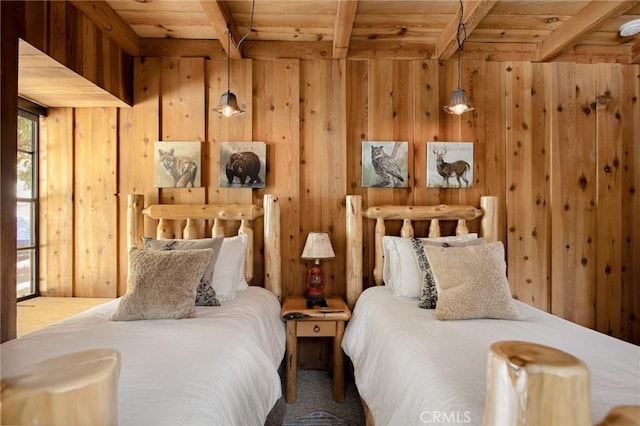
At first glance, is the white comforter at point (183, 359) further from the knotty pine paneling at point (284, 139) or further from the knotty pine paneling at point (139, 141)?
the knotty pine paneling at point (139, 141)

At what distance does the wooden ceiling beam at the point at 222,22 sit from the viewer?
72.0 inches

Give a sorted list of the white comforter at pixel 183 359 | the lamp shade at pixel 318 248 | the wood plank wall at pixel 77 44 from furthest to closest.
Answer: the lamp shade at pixel 318 248 → the wood plank wall at pixel 77 44 → the white comforter at pixel 183 359

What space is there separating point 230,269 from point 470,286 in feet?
4.48

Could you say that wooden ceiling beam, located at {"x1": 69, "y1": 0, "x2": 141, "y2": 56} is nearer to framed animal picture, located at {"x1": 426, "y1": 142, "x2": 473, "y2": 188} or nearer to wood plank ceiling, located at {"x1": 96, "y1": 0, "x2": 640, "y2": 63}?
wood plank ceiling, located at {"x1": 96, "y1": 0, "x2": 640, "y2": 63}

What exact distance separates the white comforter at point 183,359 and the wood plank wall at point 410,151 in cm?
92

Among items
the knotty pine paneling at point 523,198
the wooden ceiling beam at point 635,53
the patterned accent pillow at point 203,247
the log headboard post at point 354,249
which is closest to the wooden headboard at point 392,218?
the log headboard post at point 354,249

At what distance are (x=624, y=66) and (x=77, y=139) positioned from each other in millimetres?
4422

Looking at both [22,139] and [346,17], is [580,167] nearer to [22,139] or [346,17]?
[346,17]

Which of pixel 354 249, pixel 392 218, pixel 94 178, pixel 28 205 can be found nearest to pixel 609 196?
pixel 392 218

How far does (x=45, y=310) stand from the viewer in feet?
6.68

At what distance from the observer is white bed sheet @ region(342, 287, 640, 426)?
0.91 metres

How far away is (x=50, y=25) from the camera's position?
1.68 metres

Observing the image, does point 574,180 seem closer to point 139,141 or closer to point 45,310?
point 139,141

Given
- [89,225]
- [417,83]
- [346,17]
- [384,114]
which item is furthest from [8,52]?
[417,83]
